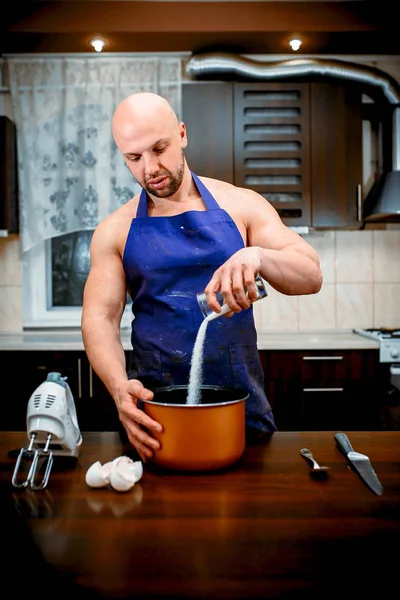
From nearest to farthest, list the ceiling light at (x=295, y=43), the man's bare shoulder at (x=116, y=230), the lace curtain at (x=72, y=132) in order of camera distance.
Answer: the man's bare shoulder at (x=116, y=230) < the ceiling light at (x=295, y=43) < the lace curtain at (x=72, y=132)

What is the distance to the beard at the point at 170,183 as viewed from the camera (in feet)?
4.80

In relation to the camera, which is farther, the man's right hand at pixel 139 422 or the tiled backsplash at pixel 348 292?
the tiled backsplash at pixel 348 292

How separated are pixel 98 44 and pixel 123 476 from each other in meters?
2.75

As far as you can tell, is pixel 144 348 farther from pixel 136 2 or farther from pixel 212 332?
pixel 136 2

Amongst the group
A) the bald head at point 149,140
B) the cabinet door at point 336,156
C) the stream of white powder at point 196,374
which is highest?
the cabinet door at point 336,156

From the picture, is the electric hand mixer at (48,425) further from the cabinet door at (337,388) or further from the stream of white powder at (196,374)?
the cabinet door at (337,388)

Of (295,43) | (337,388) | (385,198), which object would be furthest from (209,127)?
(337,388)

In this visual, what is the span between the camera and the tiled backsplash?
11.2 ft

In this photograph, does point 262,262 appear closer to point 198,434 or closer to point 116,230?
point 198,434

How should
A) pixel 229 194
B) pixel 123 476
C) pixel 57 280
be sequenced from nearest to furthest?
pixel 123 476, pixel 229 194, pixel 57 280

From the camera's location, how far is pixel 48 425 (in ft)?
3.47

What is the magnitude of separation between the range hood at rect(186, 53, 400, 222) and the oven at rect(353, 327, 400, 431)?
0.70m

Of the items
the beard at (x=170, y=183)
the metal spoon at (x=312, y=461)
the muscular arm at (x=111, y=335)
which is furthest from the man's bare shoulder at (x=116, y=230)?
the metal spoon at (x=312, y=461)

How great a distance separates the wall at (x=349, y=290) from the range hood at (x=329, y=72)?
1.08ft
